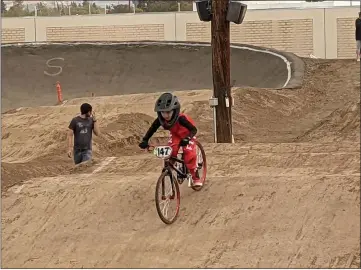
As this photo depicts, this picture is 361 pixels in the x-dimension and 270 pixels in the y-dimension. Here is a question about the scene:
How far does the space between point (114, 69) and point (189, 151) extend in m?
25.1

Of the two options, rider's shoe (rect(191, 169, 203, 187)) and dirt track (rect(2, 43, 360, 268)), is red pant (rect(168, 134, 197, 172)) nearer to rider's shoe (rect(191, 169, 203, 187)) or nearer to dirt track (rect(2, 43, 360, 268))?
rider's shoe (rect(191, 169, 203, 187))

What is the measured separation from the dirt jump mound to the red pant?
2111 centimetres

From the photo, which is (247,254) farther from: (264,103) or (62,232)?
(264,103)

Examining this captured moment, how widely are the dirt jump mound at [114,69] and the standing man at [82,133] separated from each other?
702 inches

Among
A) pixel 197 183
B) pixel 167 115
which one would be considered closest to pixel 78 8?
pixel 197 183

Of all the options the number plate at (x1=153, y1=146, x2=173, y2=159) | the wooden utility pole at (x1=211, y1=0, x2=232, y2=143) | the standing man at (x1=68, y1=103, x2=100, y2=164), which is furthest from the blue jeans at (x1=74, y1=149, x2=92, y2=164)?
the number plate at (x1=153, y1=146, x2=173, y2=159)

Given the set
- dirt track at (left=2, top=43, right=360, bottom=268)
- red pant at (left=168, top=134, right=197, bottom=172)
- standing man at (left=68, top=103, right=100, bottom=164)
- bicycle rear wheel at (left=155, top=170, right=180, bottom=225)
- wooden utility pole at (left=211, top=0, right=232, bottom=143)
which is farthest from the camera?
wooden utility pole at (left=211, top=0, right=232, bottom=143)

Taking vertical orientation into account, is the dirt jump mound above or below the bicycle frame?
below

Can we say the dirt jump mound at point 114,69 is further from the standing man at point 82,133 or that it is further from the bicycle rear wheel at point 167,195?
the bicycle rear wheel at point 167,195

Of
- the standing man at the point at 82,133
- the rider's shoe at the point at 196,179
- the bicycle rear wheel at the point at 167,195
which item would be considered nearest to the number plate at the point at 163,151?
the bicycle rear wheel at the point at 167,195

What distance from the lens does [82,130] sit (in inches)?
530

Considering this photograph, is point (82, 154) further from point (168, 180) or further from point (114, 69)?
point (114, 69)

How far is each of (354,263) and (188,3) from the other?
45.5 metres

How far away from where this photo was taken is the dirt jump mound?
3241 cm
